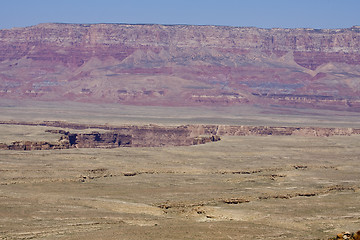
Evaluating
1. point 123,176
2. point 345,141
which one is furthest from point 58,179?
point 345,141

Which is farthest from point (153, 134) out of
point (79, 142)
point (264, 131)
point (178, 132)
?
point (264, 131)

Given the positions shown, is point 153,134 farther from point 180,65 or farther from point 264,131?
point 180,65

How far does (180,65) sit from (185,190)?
122m

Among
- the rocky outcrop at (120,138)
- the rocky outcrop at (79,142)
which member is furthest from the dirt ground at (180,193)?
the rocky outcrop at (120,138)

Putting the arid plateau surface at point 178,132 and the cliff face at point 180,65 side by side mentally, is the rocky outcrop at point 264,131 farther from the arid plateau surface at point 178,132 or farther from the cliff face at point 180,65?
the cliff face at point 180,65

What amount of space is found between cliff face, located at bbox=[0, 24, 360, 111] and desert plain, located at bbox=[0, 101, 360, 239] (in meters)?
67.0

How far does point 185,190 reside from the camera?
44719 mm

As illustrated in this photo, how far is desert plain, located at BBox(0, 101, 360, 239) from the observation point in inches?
1272

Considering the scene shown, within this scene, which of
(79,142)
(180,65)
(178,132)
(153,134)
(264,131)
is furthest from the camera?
(180,65)

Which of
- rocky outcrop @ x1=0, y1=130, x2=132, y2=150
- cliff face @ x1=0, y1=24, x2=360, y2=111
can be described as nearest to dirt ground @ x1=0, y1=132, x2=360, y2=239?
rocky outcrop @ x1=0, y1=130, x2=132, y2=150

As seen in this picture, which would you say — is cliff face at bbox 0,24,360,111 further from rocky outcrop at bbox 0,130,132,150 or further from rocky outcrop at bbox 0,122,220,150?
rocky outcrop at bbox 0,130,132,150

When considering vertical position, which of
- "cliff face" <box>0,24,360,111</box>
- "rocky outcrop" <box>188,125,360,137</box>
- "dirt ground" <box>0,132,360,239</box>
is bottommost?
"dirt ground" <box>0,132,360,239</box>

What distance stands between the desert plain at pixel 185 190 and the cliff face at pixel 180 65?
6695 cm

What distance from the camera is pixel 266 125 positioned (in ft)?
334
